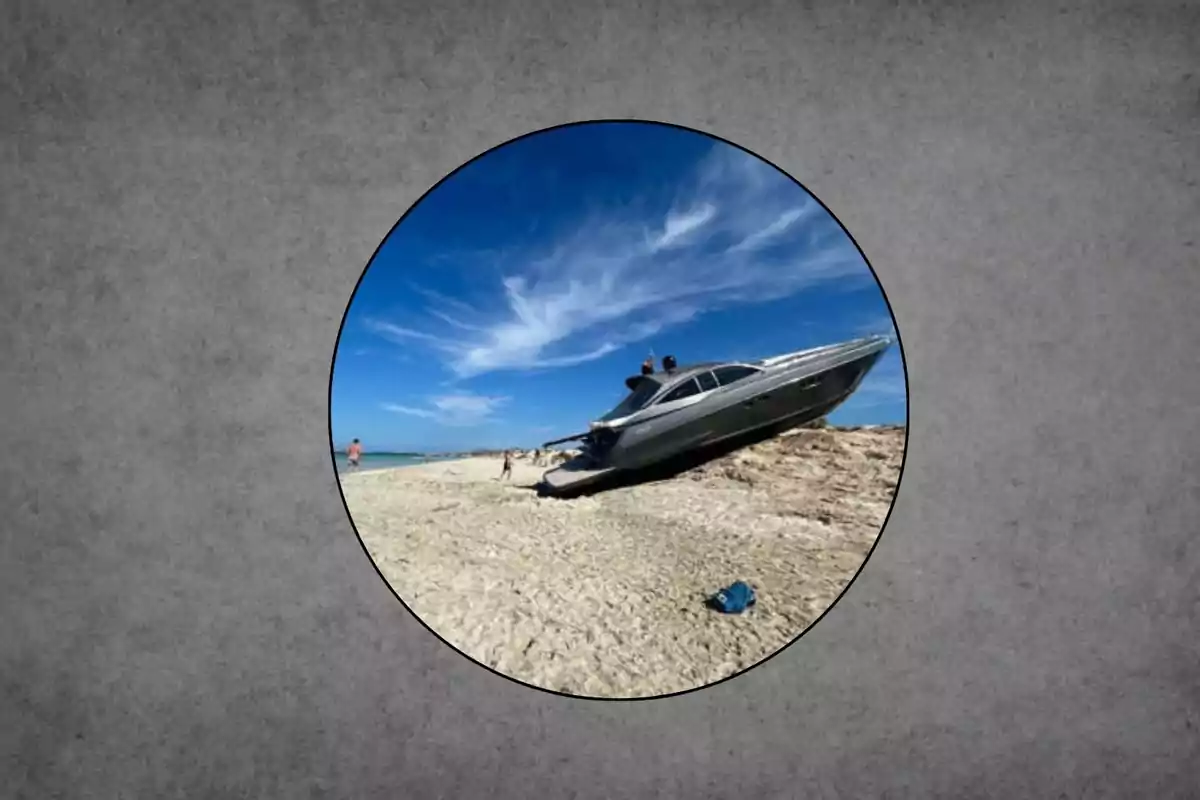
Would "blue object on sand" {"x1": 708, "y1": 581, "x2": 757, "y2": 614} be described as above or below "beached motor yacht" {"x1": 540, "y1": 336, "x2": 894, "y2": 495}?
below

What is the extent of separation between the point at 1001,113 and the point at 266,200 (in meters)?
1.42

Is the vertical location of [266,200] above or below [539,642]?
above

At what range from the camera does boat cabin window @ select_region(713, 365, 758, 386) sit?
4.33ft

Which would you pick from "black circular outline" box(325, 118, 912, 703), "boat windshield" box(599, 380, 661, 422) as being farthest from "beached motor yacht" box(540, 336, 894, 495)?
"black circular outline" box(325, 118, 912, 703)

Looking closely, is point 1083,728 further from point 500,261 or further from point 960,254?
point 500,261

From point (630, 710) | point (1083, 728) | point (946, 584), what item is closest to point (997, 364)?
point (946, 584)

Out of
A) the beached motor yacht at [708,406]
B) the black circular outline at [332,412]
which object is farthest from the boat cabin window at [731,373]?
the black circular outline at [332,412]

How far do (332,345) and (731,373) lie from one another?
29.1 inches

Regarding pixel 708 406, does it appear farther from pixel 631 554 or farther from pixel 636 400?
pixel 631 554

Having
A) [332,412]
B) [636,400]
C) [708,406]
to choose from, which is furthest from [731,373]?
[332,412]

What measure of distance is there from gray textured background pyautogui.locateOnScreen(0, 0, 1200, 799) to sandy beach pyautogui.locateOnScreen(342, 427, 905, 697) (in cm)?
7

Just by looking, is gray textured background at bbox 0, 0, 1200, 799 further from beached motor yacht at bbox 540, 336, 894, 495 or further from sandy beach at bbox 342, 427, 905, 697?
beached motor yacht at bbox 540, 336, 894, 495

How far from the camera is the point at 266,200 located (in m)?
1.35

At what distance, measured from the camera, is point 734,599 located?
51.1 inches
